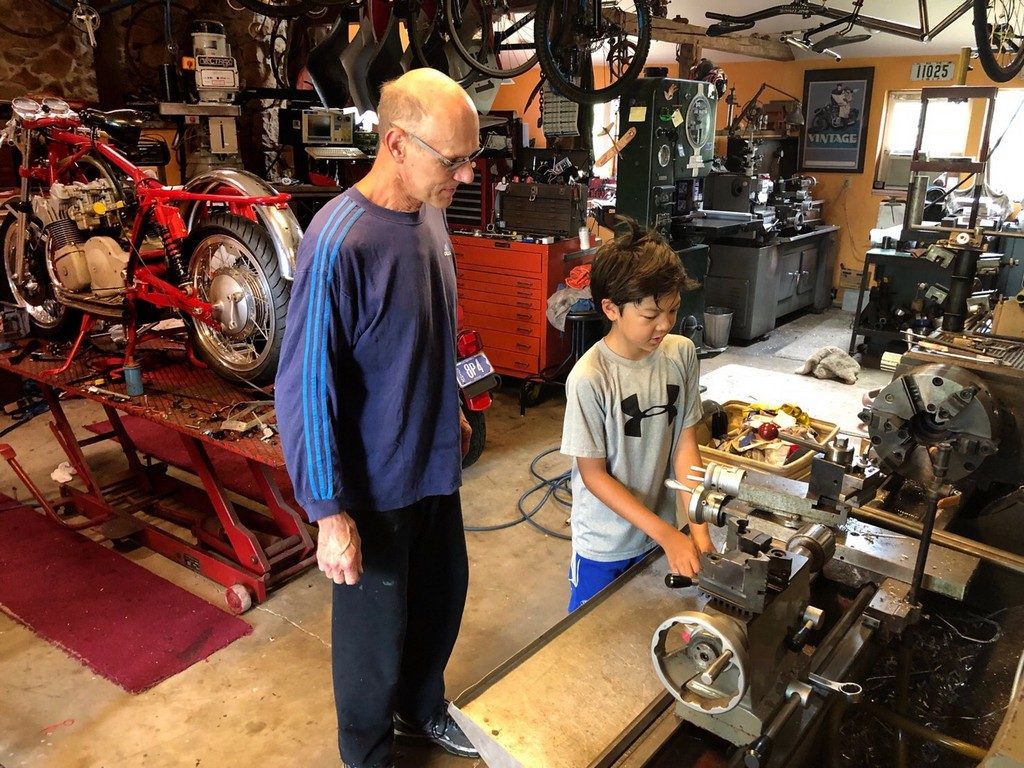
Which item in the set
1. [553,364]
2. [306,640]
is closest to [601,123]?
[553,364]

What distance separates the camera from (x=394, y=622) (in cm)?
156

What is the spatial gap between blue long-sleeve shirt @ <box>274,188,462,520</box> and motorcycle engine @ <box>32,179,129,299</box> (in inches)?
72.2

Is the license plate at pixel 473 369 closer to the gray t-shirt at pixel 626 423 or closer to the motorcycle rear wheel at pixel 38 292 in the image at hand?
the gray t-shirt at pixel 626 423

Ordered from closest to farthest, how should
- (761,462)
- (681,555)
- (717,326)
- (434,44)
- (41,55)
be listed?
(681,555), (761,462), (434,44), (41,55), (717,326)

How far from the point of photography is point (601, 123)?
8.09 m

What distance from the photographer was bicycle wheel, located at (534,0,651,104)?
3637mm

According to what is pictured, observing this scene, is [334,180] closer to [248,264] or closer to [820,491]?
[248,264]

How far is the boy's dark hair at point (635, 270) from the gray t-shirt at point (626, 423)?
0.12 m

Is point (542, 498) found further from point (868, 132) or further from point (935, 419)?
point (868, 132)

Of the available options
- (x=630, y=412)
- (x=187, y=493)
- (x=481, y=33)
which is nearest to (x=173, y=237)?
(x=187, y=493)

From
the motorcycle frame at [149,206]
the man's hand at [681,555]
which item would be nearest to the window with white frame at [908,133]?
the motorcycle frame at [149,206]

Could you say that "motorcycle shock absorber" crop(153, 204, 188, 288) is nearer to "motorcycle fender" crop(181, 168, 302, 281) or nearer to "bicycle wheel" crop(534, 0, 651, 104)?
"motorcycle fender" crop(181, 168, 302, 281)

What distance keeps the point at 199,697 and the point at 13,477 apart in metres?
1.94

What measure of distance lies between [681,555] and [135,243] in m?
2.29
